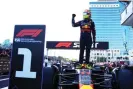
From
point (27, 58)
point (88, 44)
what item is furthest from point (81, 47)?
point (27, 58)

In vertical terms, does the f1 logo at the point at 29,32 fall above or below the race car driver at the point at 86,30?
below

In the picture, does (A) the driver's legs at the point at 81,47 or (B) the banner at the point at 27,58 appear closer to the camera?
(B) the banner at the point at 27,58

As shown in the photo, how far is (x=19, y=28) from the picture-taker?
173 inches

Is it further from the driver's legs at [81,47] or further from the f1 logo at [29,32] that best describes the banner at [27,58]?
the driver's legs at [81,47]

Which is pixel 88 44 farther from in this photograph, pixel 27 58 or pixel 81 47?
pixel 27 58

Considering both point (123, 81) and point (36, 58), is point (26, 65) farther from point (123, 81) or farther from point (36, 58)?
point (123, 81)

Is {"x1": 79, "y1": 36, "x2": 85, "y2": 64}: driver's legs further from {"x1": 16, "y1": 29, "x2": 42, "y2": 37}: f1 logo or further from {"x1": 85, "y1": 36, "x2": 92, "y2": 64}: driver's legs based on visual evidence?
{"x1": 16, "y1": 29, "x2": 42, "y2": 37}: f1 logo

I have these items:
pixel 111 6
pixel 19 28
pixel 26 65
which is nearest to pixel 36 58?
pixel 26 65

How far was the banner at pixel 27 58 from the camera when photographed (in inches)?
166

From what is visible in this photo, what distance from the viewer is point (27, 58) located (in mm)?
4305

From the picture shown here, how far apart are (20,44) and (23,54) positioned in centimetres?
15

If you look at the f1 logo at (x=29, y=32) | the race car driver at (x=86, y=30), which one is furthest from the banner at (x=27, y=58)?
the race car driver at (x=86, y=30)

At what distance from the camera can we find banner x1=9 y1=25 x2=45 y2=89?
4.23m

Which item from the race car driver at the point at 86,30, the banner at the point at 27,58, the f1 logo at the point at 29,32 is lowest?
the banner at the point at 27,58
